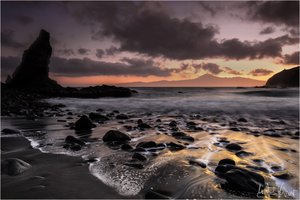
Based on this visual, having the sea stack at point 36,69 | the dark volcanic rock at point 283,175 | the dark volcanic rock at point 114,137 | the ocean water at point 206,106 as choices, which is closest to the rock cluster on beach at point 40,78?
the sea stack at point 36,69

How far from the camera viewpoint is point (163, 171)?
4.35 meters

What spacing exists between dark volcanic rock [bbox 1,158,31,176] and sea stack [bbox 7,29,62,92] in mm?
41786

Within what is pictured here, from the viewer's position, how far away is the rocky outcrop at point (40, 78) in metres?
42.2

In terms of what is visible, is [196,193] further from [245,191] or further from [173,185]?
[245,191]

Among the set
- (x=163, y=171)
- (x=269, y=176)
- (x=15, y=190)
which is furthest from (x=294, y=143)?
(x=15, y=190)

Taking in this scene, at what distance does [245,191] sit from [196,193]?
0.69 m

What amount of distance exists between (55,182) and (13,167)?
0.89 m

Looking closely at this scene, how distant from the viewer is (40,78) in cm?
4700

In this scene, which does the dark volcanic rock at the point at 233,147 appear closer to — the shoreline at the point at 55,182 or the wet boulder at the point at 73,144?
the shoreline at the point at 55,182

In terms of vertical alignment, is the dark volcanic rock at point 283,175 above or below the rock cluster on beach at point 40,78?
below

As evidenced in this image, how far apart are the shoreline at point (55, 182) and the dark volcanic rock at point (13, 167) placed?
9 cm

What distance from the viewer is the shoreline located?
10.9 feet

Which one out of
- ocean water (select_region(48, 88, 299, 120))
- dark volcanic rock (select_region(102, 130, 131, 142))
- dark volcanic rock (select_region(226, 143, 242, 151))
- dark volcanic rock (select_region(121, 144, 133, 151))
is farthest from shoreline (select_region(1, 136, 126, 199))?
ocean water (select_region(48, 88, 299, 120))

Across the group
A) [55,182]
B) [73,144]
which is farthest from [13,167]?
[73,144]
